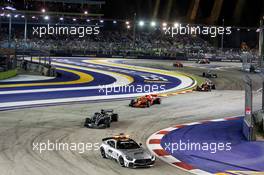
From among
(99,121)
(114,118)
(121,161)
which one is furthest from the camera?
(114,118)

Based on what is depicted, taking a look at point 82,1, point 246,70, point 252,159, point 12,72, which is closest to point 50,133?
point 252,159

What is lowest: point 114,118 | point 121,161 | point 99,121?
point 121,161

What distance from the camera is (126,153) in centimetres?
1531

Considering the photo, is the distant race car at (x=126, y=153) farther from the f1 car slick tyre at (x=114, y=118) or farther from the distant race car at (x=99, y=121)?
the f1 car slick tyre at (x=114, y=118)

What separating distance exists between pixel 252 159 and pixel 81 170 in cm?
637

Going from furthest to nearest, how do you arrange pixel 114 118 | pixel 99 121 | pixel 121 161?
1. pixel 114 118
2. pixel 99 121
3. pixel 121 161

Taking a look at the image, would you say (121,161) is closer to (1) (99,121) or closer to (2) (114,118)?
(1) (99,121)

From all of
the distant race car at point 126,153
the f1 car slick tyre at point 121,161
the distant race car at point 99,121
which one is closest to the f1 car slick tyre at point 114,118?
the distant race car at point 99,121

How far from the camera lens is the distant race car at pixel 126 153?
1495cm

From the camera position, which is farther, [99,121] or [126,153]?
[99,121]

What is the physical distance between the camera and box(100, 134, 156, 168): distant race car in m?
14.9

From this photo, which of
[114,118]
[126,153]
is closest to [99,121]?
[114,118]

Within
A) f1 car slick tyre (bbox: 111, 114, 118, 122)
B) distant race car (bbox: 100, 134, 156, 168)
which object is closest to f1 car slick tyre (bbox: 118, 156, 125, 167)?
distant race car (bbox: 100, 134, 156, 168)

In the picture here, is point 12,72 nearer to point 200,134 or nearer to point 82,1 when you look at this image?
point 200,134
